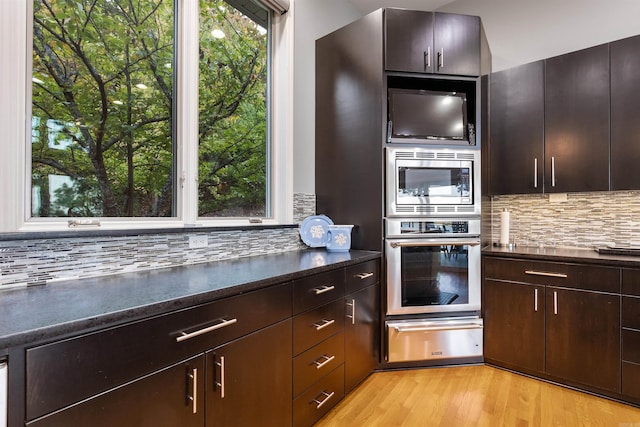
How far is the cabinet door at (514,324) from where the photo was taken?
228 centimetres

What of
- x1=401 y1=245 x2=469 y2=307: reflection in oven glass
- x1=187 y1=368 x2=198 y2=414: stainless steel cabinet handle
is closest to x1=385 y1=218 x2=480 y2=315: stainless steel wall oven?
x1=401 y1=245 x2=469 y2=307: reflection in oven glass

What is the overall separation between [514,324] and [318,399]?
156 centimetres

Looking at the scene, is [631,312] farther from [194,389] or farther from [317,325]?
[194,389]

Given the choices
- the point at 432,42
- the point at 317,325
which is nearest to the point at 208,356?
the point at 317,325

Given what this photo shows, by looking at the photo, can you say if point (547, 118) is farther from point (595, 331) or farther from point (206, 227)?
point (206, 227)

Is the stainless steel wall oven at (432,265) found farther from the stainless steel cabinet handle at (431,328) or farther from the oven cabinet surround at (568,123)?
the oven cabinet surround at (568,123)

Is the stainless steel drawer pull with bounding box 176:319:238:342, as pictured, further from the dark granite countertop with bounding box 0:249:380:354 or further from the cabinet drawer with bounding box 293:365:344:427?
the cabinet drawer with bounding box 293:365:344:427

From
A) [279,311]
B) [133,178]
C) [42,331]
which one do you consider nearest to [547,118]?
[279,311]

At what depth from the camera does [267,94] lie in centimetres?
260

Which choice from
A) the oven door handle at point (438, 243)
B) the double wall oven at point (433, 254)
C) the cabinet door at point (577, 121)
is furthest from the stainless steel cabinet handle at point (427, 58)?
the oven door handle at point (438, 243)

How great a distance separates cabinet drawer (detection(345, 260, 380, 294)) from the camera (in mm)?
2084

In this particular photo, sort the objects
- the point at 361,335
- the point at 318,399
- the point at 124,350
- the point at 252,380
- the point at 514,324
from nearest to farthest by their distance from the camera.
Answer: the point at 124,350 < the point at 252,380 < the point at 318,399 < the point at 361,335 < the point at 514,324

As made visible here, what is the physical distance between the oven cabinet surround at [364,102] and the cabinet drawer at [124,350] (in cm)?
138

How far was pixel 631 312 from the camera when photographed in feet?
6.47
